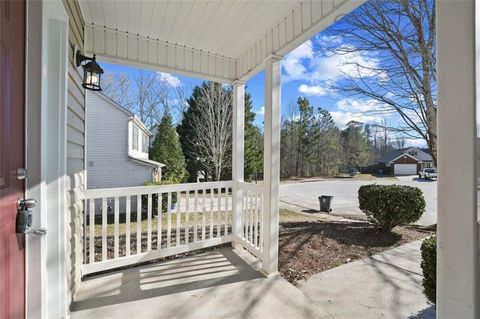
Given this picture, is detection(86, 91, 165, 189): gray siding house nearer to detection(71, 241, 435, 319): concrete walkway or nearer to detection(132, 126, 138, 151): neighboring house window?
detection(132, 126, 138, 151): neighboring house window

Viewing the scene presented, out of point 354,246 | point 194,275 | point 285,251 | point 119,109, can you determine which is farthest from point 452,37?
point 119,109

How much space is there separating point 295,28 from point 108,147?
8.34 meters

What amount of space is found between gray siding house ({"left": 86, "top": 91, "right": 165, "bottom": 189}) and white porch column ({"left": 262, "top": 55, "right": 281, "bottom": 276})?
24.3 feet

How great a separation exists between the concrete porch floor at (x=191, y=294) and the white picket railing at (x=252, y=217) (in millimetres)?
262

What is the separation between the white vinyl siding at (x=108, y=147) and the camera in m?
8.51

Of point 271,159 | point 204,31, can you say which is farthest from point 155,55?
point 271,159

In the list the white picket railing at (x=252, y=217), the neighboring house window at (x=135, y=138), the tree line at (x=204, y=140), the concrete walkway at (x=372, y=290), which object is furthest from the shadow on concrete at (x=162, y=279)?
the tree line at (x=204, y=140)

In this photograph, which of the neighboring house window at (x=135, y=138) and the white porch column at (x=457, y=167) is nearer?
the white porch column at (x=457, y=167)

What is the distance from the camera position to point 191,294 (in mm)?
2252

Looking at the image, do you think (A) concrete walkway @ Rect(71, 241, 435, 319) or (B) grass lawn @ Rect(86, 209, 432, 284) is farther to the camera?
(B) grass lawn @ Rect(86, 209, 432, 284)

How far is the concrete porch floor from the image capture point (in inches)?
78.2

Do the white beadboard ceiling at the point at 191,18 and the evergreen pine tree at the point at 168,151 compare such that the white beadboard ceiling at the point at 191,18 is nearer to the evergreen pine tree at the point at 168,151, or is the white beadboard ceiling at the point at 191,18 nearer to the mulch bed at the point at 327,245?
the mulch bed at the point at 327,245

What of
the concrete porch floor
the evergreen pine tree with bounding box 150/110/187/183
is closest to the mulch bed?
the concrete porch floor

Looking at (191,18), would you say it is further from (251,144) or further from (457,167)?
(251,144)
